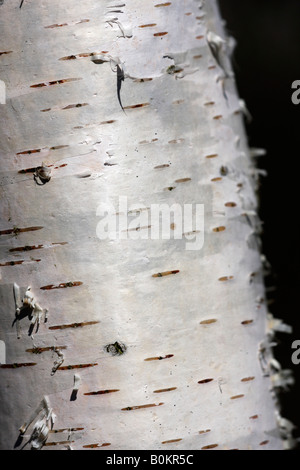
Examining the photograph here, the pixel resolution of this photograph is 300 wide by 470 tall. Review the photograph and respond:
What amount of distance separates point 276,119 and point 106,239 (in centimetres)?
193

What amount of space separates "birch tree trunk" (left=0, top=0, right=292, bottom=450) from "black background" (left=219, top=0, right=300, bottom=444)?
154 cm

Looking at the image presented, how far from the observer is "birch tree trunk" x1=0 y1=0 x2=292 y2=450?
82 cm

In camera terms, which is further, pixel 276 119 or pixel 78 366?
pixel 276 119

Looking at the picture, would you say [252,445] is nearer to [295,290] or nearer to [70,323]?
[70,323]

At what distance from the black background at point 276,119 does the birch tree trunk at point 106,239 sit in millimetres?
1538

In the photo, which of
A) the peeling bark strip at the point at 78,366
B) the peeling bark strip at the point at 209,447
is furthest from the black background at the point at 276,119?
the peeling bark strip at the point at 78,366

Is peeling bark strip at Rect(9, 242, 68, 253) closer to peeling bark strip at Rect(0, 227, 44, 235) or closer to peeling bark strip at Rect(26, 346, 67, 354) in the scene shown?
peeling bark strip at Rect(0, 227, 44, 235)

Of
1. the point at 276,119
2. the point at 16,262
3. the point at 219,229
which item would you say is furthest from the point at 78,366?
the point at 276,119

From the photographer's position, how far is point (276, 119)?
2566mm

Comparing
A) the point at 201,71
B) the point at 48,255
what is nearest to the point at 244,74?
the point at 201,71

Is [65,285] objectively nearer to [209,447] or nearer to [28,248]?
[28,248]

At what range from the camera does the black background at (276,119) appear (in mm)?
2416

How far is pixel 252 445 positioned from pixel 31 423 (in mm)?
353

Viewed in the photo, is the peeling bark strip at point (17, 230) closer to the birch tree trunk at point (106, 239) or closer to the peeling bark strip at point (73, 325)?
the birch tree trunk at point (106, 239)
